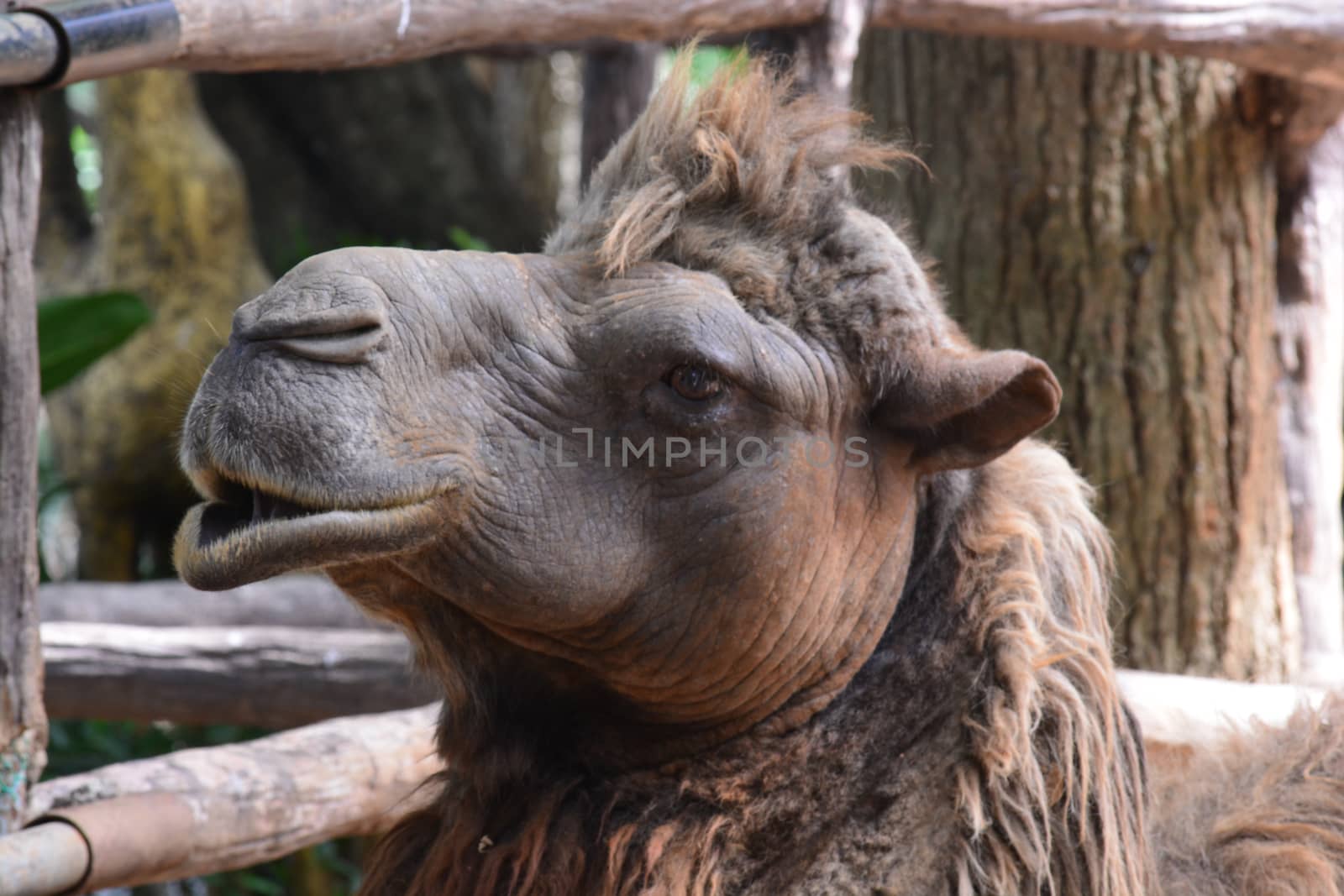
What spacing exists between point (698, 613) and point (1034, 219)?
96.6 inches

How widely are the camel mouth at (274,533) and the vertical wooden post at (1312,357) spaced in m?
3.22

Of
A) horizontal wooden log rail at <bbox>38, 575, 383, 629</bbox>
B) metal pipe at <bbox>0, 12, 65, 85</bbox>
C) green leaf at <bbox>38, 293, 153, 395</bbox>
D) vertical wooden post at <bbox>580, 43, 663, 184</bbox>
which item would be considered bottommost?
horizontal wooden log rail at <bbox>38, 575, 383, 629</bbox>

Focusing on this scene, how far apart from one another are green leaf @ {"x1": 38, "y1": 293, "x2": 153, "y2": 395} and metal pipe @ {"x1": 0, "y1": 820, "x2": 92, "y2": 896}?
302 cm

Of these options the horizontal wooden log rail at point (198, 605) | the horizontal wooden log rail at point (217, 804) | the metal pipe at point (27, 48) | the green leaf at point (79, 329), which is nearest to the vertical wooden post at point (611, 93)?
the green leaf at point (79, 329)

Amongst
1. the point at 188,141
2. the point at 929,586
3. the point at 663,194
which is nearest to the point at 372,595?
the point at 663,194

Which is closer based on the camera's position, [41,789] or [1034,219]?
[41,789]

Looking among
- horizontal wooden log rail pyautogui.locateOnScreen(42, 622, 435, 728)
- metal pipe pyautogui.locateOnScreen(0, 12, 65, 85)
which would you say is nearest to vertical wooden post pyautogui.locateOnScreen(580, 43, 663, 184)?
horizontal wooden log rail pyautogui.locateOnScreen(42, 622, 435, 728)

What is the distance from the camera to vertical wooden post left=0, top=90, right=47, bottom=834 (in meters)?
2.43

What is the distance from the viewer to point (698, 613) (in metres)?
2.26

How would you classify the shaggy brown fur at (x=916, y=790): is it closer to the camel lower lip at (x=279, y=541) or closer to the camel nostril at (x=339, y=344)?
the camel lower lip at (x=279, y=541)

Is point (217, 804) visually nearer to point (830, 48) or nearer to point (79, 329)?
point (830, 48)

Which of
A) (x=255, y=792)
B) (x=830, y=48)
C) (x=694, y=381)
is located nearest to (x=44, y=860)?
(x=255, y=792)

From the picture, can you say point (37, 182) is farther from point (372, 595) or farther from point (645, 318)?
point (645, 318)

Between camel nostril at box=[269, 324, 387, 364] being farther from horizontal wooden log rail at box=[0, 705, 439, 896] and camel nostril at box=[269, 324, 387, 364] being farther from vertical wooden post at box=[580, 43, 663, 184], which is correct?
vertical wooden post at box=[580, 43, 663, 184]
